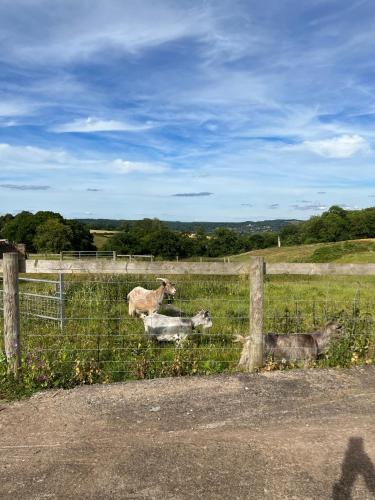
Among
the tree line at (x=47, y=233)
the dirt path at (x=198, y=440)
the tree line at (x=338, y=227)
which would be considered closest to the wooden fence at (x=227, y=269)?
the dirt path at (x=198, y=440)

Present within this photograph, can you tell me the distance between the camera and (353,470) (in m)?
4.03

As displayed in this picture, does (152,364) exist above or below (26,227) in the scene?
below

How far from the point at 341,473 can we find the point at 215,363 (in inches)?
120

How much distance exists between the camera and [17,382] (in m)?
6.10

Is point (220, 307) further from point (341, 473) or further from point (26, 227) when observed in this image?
point (26, 227)

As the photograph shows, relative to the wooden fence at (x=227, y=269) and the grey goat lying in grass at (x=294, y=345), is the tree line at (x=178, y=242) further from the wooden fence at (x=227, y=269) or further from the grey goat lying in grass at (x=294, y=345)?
the wooden fence at (x=227, y=269)

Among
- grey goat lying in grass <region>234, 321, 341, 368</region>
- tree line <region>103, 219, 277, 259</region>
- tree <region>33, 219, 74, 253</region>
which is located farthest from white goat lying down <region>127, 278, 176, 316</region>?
tree <region>33, 219, 74, 253</region>

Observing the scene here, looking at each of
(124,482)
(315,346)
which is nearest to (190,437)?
(124,482)

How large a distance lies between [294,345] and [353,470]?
3.18 m

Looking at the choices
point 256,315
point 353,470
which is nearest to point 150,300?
point 256,315

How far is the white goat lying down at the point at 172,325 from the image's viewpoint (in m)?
8.37

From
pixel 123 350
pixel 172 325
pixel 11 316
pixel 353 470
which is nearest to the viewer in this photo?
pixel 353 470

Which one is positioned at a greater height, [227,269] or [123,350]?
[227,269]

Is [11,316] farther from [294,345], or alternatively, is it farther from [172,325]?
[294,345]
